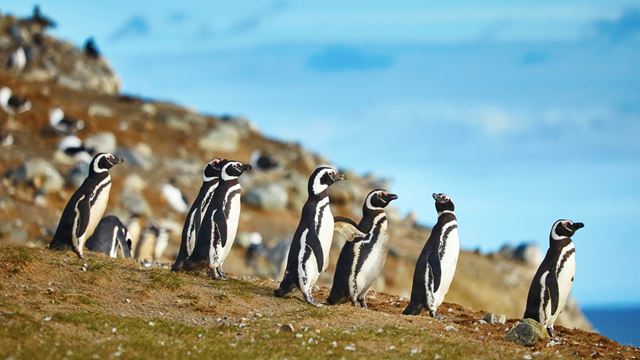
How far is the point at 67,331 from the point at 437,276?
21.3ft

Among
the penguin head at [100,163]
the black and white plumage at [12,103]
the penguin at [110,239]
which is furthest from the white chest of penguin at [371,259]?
the black and white plumage at [12,103]

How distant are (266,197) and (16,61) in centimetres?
2201

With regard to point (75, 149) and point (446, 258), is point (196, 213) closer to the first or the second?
point (446, 258)

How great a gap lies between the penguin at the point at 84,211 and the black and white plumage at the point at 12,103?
93.5ft

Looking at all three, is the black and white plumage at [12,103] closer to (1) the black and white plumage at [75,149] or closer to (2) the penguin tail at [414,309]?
(1) the black and white plumage at [75,149]

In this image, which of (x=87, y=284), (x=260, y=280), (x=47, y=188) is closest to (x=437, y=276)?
(x=260, y=280)

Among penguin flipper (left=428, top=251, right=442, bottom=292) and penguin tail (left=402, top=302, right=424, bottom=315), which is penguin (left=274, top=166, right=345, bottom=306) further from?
penguin flipper (left=428, top=251, right=442, bottom=292)

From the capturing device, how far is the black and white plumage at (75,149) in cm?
4253

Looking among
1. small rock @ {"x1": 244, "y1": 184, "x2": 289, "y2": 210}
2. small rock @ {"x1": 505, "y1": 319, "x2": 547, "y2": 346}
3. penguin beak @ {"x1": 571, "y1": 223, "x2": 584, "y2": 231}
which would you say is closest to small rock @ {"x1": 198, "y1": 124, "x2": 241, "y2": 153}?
small rock @ {"x1": 244, "y1": 184, "x2": 289, "y2": 210}

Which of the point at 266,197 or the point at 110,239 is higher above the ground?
the point at 266,197

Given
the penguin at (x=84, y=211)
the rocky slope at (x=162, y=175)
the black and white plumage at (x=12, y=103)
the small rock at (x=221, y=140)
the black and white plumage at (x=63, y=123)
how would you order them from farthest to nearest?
the small rock at (x=221, y=140) < the black and white plumage at (x=12, y=103) < the black and white plumage at (x=63, y=123) < the rocky slope at (x=162, y=175) < the penguin at (x=84, y=211)

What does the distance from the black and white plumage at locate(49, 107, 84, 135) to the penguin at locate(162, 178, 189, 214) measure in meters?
5.96

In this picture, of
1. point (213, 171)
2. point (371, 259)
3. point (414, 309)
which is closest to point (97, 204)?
point (213, 171)

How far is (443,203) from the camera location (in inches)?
696
